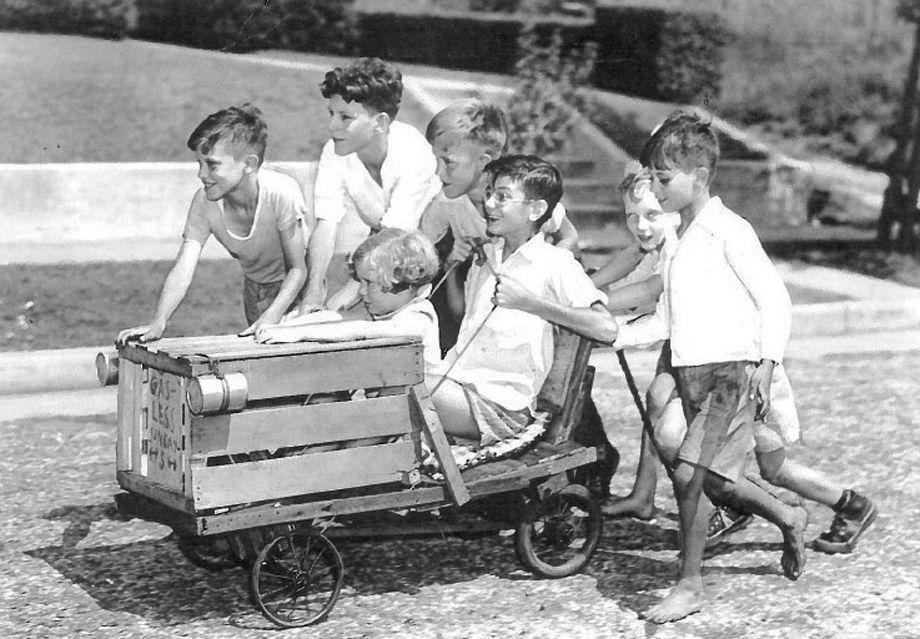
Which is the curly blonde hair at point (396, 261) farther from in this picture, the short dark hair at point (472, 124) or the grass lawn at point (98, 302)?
the grass lawn at point (98, 302)

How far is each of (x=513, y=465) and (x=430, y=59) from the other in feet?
53.2

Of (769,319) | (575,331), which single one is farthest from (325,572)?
(769,319)

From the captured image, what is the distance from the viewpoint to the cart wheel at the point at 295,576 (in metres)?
5.56

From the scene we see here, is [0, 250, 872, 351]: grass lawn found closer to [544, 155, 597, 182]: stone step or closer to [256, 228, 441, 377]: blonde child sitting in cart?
[544, 155, 597, 182]: stone step

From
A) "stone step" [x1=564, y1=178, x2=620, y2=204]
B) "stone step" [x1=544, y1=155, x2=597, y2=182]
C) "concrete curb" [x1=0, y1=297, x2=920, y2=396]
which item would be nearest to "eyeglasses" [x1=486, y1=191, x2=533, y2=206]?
"concrete curb" [x1=0, y1=297, x2=920, y2=396]

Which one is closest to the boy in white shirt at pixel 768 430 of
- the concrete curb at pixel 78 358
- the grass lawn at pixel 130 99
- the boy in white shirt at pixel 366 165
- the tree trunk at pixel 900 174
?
the boy in white shirt at pixel 366 165

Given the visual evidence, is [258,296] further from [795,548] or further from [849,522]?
[849,522]

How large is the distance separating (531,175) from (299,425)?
1.32m

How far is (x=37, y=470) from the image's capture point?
785 centimetres

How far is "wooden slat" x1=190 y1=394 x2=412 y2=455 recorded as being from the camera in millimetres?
5332

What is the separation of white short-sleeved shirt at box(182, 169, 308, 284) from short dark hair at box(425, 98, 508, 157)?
630mm

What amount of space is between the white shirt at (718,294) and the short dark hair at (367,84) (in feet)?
5.06

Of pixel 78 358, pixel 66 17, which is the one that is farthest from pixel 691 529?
pixel 66 17

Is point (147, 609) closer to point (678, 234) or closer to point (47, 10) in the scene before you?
point (678, 234)
